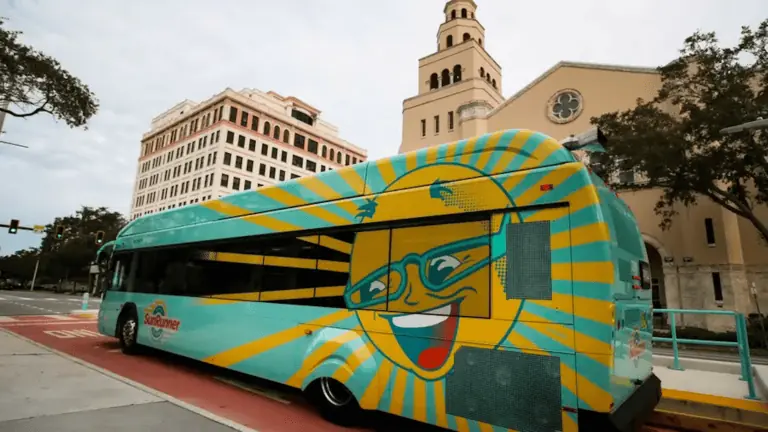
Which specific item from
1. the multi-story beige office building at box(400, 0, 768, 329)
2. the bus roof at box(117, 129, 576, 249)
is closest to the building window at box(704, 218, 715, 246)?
the multi-story beige office building at box(400, 0, 768, 329)

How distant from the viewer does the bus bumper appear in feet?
10.6

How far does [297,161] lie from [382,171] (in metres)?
60.4

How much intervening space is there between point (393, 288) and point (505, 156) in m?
1.95

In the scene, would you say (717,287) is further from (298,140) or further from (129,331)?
(298,140)

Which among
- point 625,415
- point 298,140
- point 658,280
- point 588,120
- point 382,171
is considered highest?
point 298,140

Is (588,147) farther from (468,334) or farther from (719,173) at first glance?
(719,173)

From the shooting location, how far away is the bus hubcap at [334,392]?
503 cm

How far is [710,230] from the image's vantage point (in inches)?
942

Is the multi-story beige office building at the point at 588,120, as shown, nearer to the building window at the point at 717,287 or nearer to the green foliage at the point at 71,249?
the building window at the point at 717,287

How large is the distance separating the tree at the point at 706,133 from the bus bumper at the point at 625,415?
15.1 meters

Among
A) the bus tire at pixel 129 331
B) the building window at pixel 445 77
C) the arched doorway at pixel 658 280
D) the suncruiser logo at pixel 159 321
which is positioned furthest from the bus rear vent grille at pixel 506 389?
the building window at pixel 445 77

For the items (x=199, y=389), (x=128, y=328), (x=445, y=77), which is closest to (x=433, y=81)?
(x=445, y=77)

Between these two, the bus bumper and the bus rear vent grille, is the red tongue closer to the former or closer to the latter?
the bus rear vent grille

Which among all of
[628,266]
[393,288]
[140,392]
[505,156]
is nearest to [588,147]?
[505,156]
